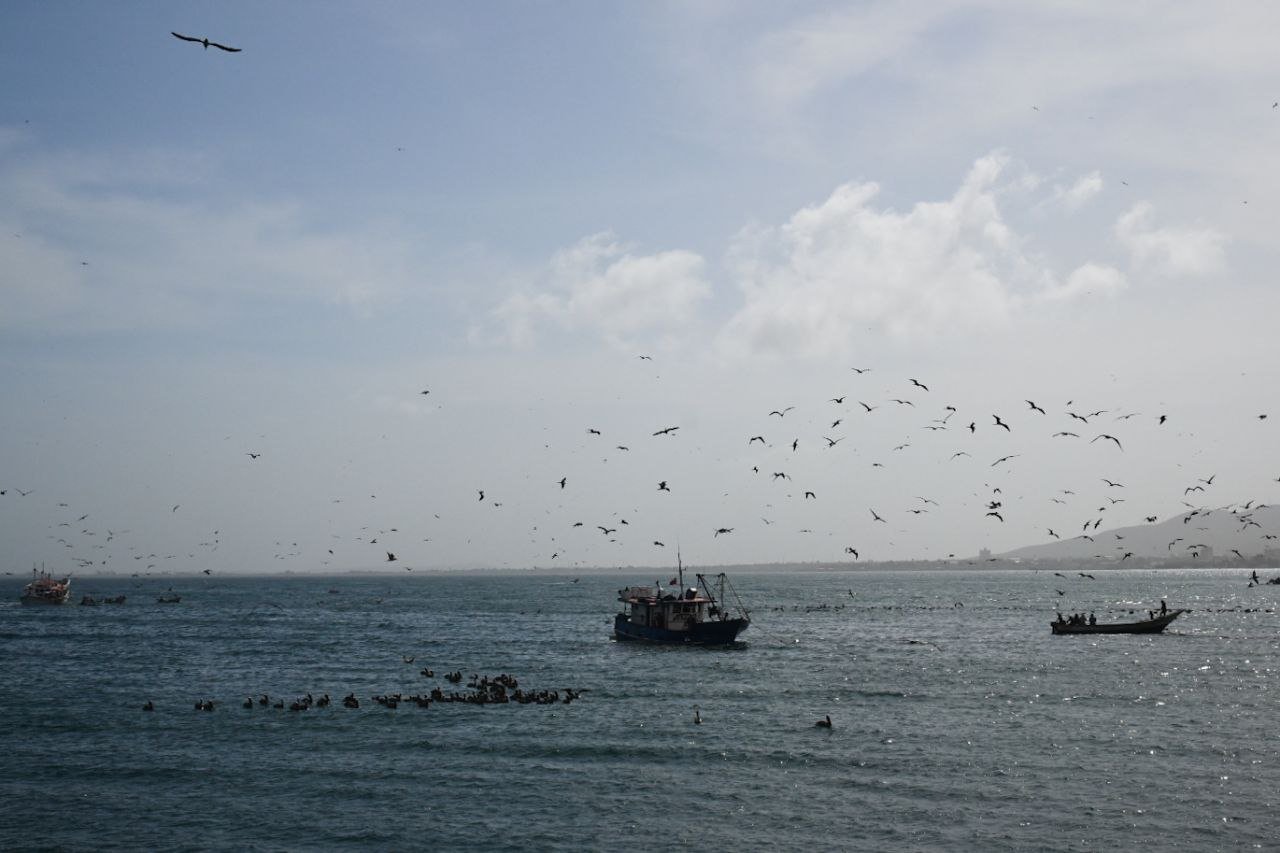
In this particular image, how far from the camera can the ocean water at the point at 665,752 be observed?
92.4 feet

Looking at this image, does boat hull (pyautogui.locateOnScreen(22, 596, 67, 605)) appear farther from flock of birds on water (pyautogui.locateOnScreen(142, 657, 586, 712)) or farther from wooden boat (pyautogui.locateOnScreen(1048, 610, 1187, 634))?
wooden boat (pyautogui.locateOnScreen(1048, 610, 1187, 634))

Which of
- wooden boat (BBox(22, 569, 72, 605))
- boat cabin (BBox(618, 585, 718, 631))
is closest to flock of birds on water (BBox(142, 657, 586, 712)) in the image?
boat cabin (BBox(618, 585, 718, 631))

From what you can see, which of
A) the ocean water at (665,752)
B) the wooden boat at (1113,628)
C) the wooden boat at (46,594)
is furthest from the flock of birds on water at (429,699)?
the wooden boat at (46,594)

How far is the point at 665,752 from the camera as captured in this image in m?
38.1

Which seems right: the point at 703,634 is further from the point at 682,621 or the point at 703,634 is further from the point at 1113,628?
the point at 1113,628

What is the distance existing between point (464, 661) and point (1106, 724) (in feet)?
149

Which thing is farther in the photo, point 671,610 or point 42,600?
point 42,600

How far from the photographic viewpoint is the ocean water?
28.2 m

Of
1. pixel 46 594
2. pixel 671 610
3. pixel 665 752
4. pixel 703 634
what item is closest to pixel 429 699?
pixel 665 752

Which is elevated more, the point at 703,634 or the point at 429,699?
the point at 703,634

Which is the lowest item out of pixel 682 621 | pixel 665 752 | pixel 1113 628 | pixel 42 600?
pixel 1113 628

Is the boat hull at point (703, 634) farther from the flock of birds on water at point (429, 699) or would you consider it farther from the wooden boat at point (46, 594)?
the wooden boat at point (46, 594)

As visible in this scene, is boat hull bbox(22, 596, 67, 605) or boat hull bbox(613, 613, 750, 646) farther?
boat hull bbox(22, 596, 67, 605)

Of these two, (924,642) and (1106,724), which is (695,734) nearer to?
(1106,724)
